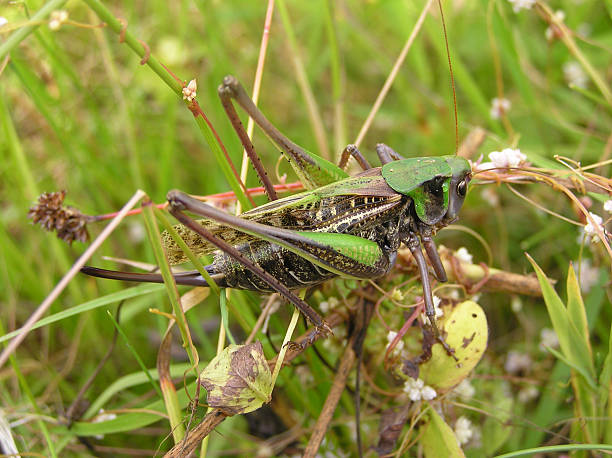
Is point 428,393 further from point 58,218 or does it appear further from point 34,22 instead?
point 34,22

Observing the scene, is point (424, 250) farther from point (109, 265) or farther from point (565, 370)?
point (109, 265)

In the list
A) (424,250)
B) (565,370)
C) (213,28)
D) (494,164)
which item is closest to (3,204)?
(213,28)

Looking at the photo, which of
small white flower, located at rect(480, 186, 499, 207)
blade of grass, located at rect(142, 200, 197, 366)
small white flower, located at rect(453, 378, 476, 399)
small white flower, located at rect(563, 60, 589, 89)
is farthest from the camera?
small white flower, located at rect(563, 60, 589, 89)

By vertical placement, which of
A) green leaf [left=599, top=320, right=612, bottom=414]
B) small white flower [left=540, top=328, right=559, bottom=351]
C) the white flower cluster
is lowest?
small white flower [left=540, top=328, right=559, bottom=351]

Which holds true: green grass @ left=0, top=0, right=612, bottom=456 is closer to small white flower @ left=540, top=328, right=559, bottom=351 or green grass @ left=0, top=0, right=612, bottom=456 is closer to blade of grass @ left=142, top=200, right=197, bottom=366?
small white flower @ left=540, top=328, right=559, bottom=351

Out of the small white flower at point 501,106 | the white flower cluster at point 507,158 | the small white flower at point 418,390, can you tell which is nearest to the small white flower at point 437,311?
the small white flower at point 418,390

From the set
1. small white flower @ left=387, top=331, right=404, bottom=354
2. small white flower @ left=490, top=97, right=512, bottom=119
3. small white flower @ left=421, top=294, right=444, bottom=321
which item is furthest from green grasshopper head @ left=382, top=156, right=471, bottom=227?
small white flower @ left=490, top=97, right=512, bottom=119
